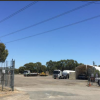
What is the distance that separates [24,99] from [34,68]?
4616 inches

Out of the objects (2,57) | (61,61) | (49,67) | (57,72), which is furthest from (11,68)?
(49,67)

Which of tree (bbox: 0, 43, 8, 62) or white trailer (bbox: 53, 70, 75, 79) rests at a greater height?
tree (bbox: 0, 43, 8, 62)

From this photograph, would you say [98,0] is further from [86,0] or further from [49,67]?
[49,67]

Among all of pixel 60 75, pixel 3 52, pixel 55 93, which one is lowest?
pixel 60 75

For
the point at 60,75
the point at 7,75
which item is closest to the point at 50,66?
the point at 60,75

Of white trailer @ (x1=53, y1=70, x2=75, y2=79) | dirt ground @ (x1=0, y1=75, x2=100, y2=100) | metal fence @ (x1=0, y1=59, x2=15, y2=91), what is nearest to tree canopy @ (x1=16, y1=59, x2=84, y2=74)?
white trailer @ (x1=53, y1=70, x2=75, y2=79)

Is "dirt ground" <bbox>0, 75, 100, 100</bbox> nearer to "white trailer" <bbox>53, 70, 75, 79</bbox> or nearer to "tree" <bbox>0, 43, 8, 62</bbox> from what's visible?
"tree" <bbox>0, 43, 8, 62</bbox>

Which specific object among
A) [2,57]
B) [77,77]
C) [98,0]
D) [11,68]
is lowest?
[77,77]

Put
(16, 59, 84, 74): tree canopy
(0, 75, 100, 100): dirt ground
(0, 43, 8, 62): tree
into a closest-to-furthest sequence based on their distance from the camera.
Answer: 1. (0, 75, 100, 100): dirt ground
2. (0, 43, 8, 62): tree
3. (16, 59, 84, 74): tree canopy

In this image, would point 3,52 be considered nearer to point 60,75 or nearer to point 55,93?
point 55,93

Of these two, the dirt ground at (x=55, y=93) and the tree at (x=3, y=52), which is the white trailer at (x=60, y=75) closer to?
the tree at (x=3, y=52)

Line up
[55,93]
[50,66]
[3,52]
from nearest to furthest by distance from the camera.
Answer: [55,93] → [3,52] → [50,66]

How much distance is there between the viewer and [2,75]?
1542cm

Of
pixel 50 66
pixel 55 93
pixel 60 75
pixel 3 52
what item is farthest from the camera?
pixel 50 66
